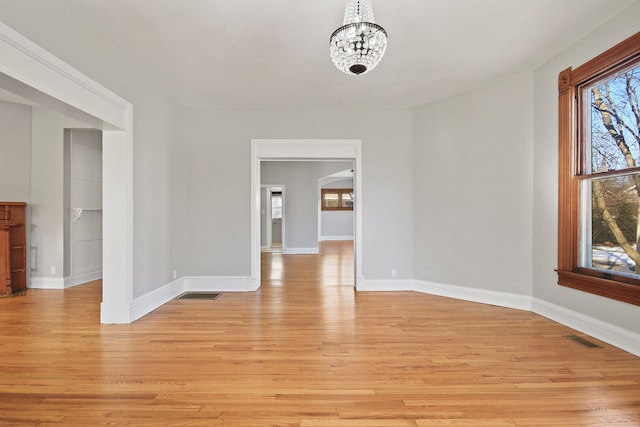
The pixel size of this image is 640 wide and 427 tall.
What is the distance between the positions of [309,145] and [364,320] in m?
2.69

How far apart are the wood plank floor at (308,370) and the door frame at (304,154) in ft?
3.76

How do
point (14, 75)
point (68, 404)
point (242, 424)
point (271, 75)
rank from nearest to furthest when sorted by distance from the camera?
point (242, 424)
point (68, 404)
point (14, 75)
point (271, 75)

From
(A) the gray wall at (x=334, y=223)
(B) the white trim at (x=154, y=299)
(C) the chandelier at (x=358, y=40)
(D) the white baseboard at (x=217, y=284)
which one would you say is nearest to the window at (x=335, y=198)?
(A) the gray wall at (x=334, y=223)

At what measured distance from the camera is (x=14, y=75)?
1971 millimetres

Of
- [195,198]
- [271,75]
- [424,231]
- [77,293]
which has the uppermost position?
[271,75]

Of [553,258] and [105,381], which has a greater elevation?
[553,258]

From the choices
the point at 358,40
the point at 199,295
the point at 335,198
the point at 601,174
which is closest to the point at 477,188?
the point at 601,174

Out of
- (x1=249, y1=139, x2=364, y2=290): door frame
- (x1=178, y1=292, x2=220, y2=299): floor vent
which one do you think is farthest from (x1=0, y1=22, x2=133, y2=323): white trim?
(x1=249, y1=139, x2=364, y2=290): door frame

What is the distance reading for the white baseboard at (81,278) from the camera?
4.87 m

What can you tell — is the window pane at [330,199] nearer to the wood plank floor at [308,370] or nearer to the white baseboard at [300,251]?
the white baseboard at [300,251]

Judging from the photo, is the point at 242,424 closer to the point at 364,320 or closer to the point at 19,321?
the point at 364,320

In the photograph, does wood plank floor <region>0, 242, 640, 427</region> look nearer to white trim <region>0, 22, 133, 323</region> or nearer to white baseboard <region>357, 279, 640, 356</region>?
white baseboard <region>357, 279, 640, 356</region>

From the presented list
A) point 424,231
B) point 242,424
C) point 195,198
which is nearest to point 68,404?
point 242,424

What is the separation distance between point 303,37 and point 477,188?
2.87m
